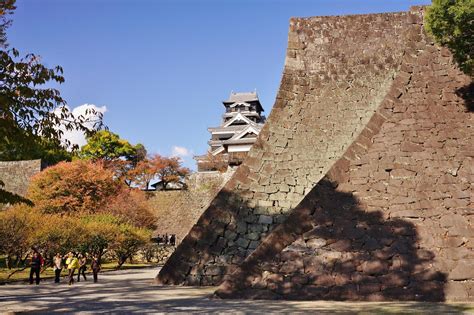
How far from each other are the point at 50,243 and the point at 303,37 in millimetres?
12824

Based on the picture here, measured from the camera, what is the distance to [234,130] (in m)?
59.4

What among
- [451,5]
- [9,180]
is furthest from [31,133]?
[9,180]

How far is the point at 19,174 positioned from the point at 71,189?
377 inches

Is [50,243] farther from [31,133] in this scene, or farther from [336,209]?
[336,209]

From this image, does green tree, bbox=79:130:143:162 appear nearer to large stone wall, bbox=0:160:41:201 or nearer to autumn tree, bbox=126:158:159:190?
autumn tree, bbox=126:158:159:190

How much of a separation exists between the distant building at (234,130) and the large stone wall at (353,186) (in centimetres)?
2420

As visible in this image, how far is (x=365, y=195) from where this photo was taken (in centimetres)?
992

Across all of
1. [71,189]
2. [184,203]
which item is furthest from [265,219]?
[184,203]

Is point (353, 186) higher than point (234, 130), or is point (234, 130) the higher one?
point (234, 130)

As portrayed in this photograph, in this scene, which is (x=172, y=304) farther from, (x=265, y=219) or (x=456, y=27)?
(x=456, y=27)

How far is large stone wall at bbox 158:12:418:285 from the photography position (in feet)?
39.3

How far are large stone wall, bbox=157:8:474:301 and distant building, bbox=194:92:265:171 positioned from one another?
2420cm

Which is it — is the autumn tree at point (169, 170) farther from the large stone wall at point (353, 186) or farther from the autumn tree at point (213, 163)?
the large stone wall at point (353, 186)

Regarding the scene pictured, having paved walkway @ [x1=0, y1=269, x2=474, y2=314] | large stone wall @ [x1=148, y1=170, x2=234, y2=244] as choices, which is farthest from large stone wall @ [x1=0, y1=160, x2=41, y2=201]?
paved walkway @ [x1=0, y1=269, x2=474, y2=314]
